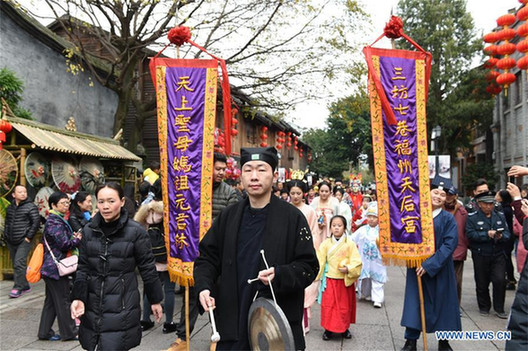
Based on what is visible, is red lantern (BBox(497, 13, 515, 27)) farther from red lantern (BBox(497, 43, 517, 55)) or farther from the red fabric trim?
the red fabric trim

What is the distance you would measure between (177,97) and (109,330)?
267 cm

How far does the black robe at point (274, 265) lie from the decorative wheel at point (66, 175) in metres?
6.86

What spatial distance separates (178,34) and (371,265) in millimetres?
4849

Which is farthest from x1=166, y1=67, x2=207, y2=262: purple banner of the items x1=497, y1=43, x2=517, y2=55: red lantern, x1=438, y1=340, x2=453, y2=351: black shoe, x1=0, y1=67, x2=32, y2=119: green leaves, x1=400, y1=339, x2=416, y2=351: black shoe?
x1=497, y1=43, x2=517, y2=55: red lantern

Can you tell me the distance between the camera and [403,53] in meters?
5.09

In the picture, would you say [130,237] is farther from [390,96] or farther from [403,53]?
[403,53]

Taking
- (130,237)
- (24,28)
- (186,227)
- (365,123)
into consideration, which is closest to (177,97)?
(186,227)

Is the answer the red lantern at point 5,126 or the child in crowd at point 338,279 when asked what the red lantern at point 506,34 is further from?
the red lantern at point 5,126

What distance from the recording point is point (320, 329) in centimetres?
577

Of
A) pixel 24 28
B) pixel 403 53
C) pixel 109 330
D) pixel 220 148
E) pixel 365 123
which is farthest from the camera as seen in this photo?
pixel 365 123

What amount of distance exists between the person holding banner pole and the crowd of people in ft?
0.04

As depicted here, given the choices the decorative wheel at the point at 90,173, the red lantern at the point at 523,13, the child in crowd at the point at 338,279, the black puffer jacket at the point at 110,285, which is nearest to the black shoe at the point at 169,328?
the child in crowd at the point at 338,279

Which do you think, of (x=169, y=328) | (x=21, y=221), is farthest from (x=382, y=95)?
(x=21, y=221)

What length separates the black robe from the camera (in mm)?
2594
